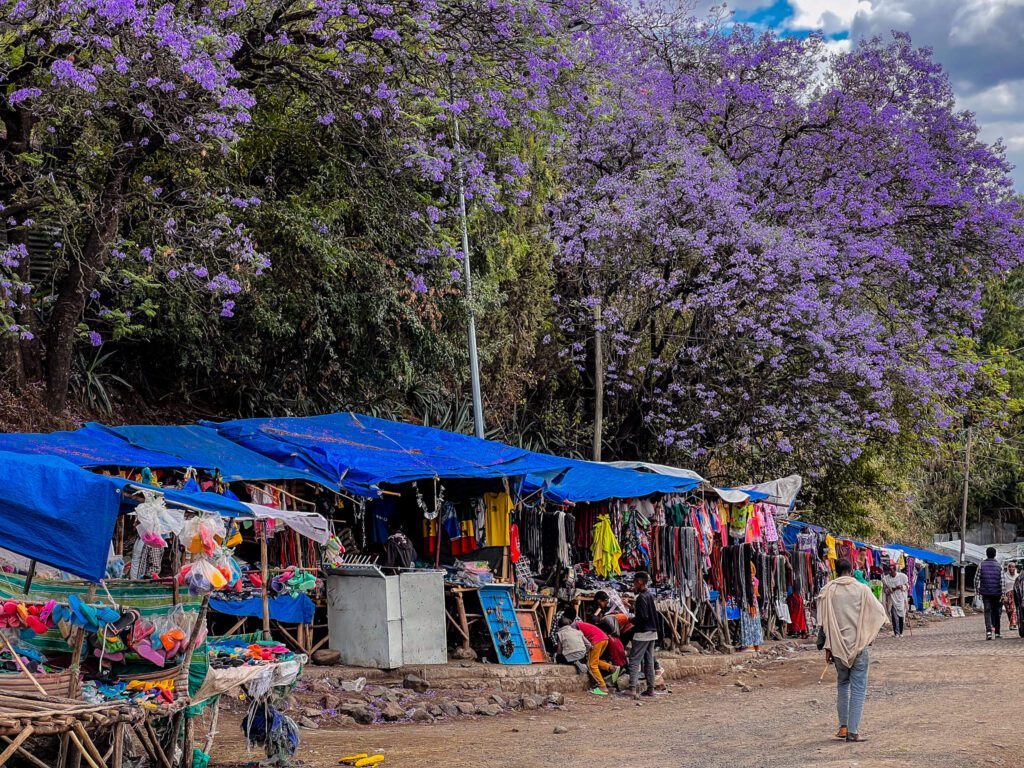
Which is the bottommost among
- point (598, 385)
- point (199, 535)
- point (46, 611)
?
point (46, 611)

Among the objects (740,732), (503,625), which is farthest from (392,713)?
(740,732)

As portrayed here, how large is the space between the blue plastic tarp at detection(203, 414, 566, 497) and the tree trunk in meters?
2.04

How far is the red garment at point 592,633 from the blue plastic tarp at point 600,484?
2.00m

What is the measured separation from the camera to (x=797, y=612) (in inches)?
840

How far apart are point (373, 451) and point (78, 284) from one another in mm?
4290

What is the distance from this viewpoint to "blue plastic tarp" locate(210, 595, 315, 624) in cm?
1198

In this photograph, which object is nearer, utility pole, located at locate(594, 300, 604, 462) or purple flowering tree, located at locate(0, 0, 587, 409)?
purple flowering tree, located at locate(0, 0, 587, 409)

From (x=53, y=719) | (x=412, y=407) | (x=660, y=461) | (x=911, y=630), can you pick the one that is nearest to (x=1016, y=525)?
(x=911, y=630)

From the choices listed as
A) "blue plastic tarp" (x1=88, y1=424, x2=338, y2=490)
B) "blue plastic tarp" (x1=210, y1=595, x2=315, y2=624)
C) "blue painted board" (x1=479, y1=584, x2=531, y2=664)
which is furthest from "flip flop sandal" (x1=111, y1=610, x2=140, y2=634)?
"blue painted board" (x1=479, y1=584, x2=531, y2=664)

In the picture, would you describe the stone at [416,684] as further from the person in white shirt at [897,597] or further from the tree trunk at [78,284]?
the person in white shirt at [897,597]

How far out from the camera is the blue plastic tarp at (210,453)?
488 inches

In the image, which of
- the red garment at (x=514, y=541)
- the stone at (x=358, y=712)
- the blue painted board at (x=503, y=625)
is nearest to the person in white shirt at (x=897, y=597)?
the red garment at (x=514, y=541)

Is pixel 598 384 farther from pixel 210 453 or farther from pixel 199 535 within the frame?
pixel 199 535

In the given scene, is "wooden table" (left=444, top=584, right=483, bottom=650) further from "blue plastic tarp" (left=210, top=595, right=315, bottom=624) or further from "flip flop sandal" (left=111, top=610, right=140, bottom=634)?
"flip flop sandal" (left=111, top=610, right=140, bottom=634)
